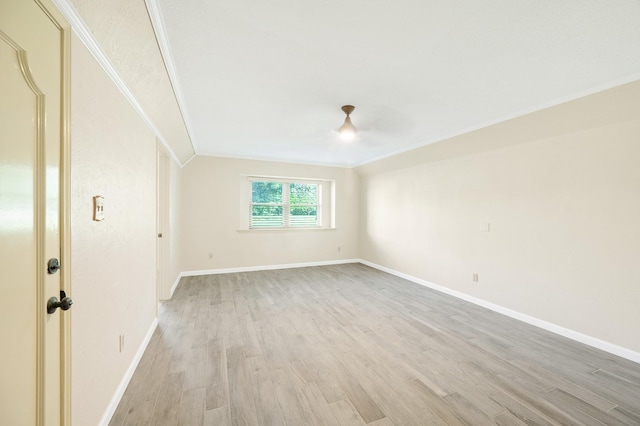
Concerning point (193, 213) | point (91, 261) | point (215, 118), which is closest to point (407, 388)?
point (91, 261)

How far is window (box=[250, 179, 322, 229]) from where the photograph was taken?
5.54 meters

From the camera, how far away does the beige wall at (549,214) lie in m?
2.34

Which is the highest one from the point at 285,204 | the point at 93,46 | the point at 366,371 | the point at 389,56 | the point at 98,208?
the point at 389,56

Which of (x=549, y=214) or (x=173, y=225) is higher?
(x=549, y=214)

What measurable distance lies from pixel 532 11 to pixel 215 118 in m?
2.94

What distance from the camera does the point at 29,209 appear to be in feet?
3.06

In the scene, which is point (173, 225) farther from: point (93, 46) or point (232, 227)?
point (93, 46)

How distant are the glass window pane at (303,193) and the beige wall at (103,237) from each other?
3.63 metres

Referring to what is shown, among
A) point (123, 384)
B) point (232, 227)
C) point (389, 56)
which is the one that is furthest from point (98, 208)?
point (232, 227)

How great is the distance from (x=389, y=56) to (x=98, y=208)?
2.10m

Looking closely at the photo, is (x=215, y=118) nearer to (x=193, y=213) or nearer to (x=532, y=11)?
(x=193, y=213)

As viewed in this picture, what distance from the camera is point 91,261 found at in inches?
54.9

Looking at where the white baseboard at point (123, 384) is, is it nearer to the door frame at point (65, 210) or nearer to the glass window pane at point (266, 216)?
the door frame at point (65, 210)

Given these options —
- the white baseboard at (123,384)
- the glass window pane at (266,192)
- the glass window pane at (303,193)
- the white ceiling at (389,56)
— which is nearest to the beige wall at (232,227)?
the glass window pane at (266,192)
